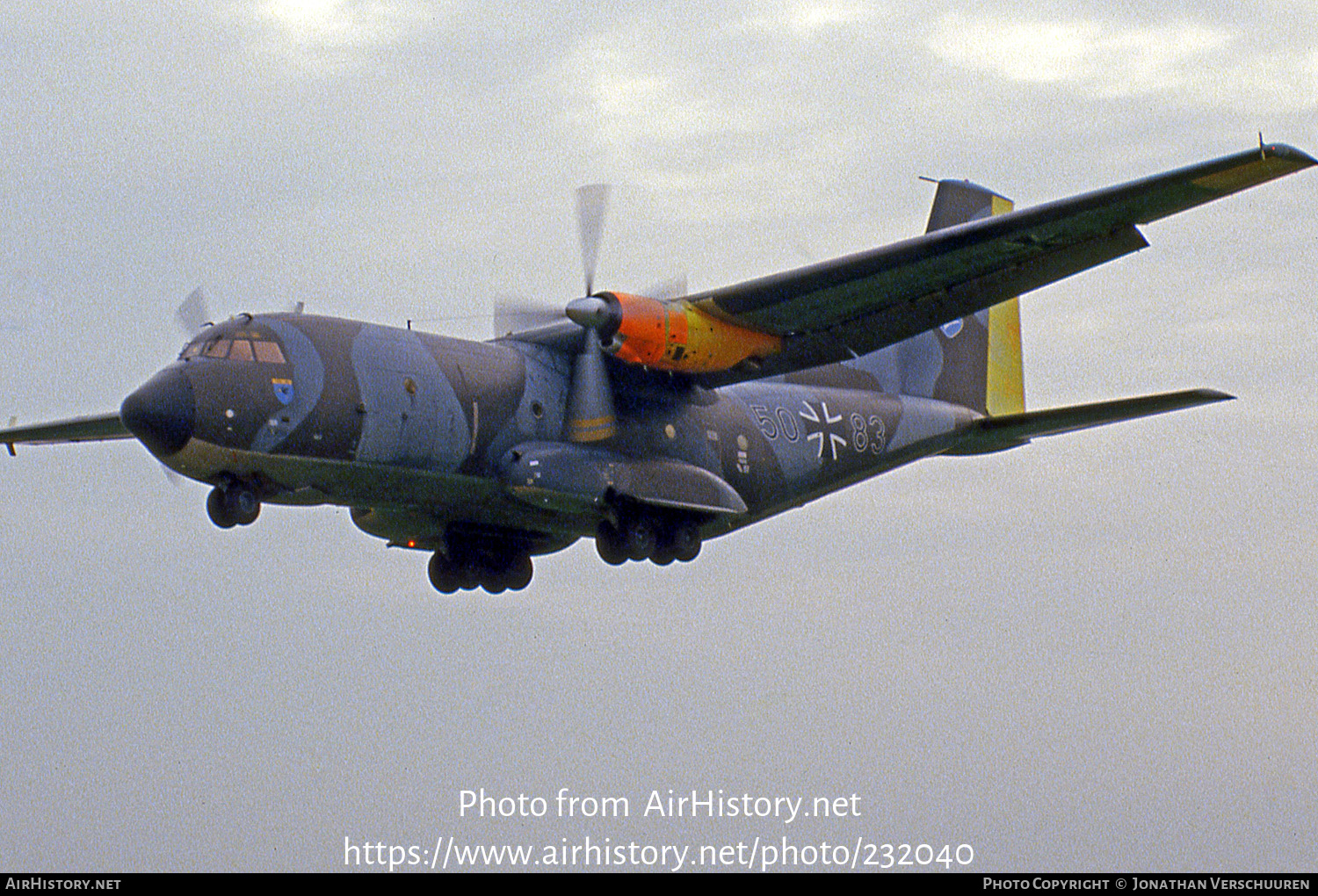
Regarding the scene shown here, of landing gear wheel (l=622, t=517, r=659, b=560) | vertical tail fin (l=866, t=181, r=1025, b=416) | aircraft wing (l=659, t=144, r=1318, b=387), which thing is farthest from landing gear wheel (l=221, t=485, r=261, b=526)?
vertical tail fin (l=866, t=181, r=1025, b=416)

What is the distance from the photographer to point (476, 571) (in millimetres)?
23266

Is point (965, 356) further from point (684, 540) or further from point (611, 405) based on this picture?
point (611, 405)

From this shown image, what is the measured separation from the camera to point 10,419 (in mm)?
25047

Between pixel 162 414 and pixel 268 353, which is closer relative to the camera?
pixel 162 414

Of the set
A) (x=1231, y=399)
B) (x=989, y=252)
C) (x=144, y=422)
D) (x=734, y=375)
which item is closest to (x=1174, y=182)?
(x=989, y=252)

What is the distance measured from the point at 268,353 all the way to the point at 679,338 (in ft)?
15.7

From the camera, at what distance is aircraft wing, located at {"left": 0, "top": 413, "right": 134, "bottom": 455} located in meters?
23.4

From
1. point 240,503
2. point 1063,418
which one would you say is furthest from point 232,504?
point 1063,418

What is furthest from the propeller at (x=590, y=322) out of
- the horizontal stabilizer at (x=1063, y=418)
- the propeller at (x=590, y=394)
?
the horizontal stabilizer at (x=1063, y=418)

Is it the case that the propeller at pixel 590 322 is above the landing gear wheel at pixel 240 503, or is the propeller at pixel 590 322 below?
above

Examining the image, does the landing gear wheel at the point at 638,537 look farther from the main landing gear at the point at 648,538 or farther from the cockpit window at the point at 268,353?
the cockpit window at the point at 268,353

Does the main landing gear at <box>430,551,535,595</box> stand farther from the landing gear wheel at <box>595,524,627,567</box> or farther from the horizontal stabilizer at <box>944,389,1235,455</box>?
the horizontal stabilizer at <box>944,389,1235,455</box>

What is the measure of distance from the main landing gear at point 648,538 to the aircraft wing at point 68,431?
251 inches

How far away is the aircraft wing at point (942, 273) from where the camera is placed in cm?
1900
